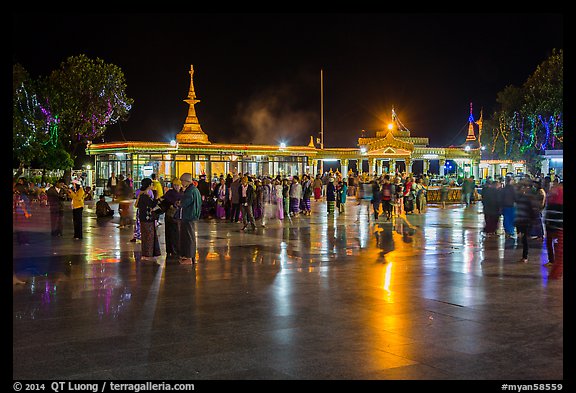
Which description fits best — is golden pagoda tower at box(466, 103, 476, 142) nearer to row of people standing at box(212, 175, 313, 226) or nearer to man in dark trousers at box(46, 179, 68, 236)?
row of people standing at box(212, 175, 313, 226)

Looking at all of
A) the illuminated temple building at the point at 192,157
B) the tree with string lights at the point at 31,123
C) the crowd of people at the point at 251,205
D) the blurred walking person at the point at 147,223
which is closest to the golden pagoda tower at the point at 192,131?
the illuminated temple building at the point at 192,157

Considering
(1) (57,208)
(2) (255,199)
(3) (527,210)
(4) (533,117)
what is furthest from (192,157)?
(3) (527,210)

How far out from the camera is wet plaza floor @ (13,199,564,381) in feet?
19.5

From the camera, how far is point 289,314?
8031 millimetres

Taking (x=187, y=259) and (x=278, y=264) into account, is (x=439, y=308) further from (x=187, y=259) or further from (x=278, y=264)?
(x=187, y=259)

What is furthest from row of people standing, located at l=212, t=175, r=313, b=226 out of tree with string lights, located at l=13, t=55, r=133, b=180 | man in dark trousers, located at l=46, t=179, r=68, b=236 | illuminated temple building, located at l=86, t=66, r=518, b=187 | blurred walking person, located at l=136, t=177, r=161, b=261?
tree with string lights, located at l=13, t=55, r=133, b=180

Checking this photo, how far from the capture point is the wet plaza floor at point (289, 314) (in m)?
5.94

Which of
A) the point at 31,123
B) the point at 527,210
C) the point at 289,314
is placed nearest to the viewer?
the point at 289,314

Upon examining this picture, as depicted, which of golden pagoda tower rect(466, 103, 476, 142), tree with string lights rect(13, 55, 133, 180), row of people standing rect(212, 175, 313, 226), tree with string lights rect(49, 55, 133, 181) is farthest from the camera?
golden pagoda tower rect(466, 103, 476, 142)

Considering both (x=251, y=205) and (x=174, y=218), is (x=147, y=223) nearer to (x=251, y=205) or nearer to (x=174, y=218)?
(x=174, y=218)
